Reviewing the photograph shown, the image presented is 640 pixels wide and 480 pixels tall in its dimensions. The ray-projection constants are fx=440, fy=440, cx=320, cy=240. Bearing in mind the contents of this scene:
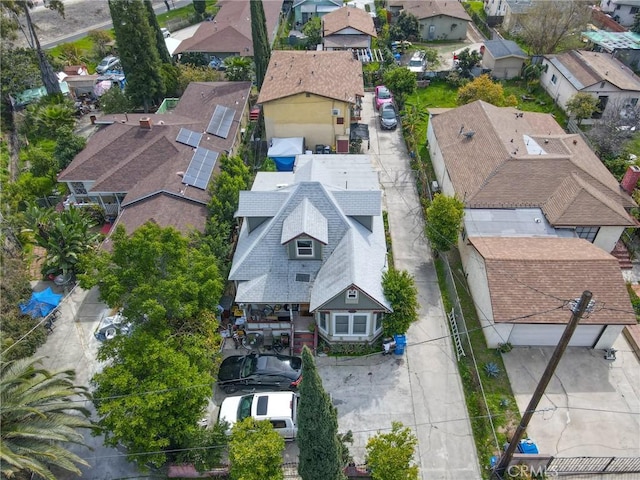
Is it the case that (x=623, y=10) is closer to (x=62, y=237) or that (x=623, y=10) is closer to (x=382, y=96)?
(x=382, y=96)

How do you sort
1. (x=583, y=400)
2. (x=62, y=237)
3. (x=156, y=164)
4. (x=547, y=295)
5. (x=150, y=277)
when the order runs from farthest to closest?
(x=156, y=164) < (x=62, y=237) < (x=547, y=295) < (x=583, y=400) < (x=150, y=277)

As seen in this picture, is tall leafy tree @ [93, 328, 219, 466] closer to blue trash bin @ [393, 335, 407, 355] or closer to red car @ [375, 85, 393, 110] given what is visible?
blue trash bin @ [393, 335, 407, 355]

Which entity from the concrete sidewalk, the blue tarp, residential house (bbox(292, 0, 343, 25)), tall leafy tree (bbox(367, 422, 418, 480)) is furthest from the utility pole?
residential house (bbox(292, 0, 343, 25))

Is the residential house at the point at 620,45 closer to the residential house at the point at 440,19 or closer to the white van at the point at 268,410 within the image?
the residential house at the point at 440,19

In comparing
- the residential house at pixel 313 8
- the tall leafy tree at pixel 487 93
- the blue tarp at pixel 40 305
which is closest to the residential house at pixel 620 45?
the tall leafy tree at pixel 487 93

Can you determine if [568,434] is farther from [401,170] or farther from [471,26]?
[471,26]

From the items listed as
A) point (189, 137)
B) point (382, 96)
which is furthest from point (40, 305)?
point (382, 96)
